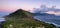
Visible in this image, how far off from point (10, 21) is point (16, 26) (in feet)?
0.37

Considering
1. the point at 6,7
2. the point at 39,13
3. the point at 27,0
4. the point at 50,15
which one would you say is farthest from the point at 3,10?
the point at 50,15

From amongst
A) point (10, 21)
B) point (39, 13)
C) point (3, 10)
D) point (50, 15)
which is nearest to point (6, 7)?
point (3, 10)

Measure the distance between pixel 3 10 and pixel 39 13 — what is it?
511mm

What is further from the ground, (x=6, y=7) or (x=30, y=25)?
(x=6, y=7)

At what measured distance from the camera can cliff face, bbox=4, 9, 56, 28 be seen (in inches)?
68.5

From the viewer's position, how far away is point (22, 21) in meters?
1.76

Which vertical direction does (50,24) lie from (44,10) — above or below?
below

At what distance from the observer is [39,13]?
1767mm

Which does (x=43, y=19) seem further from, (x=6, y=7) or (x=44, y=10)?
(x=6, y=7)

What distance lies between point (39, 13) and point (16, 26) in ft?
1.19

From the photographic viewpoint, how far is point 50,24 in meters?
1.73

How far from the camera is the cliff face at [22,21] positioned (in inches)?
68.5

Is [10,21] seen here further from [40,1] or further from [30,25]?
[40,1]

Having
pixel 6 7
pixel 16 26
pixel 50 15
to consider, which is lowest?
pixel 16 26
